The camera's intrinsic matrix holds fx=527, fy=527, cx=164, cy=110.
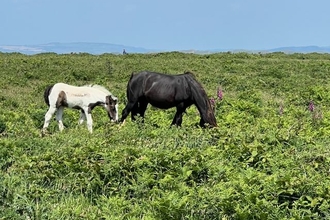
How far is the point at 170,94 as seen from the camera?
A: 1177cm

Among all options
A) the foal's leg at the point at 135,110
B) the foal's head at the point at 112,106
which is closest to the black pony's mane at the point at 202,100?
the foal's leg at the point at 135,110

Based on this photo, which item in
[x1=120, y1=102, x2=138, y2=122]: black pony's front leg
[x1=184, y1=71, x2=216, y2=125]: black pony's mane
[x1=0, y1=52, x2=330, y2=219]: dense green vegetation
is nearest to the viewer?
[x1=0, y1=52, x2=330, y2=219]: dense green vegetation

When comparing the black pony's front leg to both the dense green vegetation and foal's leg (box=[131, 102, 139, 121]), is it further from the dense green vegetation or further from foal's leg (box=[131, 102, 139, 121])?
the dense green vegetation

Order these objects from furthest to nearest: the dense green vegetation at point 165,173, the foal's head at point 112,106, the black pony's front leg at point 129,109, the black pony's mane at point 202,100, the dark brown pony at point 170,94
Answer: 1. the black pony's front leg at point 129,109
2. the foal's head at point 112,106
3. the dark brown pony at point 170,94
4. the black pony's mane at point 202,100
5. the dense green vegetation at point 165,173

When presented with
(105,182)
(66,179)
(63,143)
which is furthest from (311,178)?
(63,143)

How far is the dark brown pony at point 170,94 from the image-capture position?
11250 millimetres

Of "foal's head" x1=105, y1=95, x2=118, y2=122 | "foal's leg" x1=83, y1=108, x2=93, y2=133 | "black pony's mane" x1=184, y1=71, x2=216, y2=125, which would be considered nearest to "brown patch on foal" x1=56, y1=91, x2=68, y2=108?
"foal's leg" x1=83, y1=108, x2=93, y2=133

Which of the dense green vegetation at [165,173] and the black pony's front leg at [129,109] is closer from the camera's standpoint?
the dense green vegetation at [165,173]

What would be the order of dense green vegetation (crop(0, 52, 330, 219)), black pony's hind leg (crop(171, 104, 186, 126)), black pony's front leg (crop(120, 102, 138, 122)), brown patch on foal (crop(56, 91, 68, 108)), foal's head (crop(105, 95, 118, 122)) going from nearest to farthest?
dense green vegetation (crop(0, 52, 330, 219)) → black pony's hind leg (crop(171, 104, 186, 126)) → brown patch on foal (crop(56, 91, 68, 108)) → foal's head (crop(105, 95, 118, 122)) → black pony's front leg (crop(120, 102, 138, 122))

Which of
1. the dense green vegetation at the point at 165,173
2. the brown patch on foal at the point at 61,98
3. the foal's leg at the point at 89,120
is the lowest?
the foal's leg at the point at 89,120

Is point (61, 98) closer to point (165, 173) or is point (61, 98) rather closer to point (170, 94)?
point (170, 94)

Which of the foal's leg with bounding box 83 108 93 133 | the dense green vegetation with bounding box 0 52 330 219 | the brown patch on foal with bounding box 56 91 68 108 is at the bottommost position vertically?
the foal's leg with bounding box 83 108 93 133

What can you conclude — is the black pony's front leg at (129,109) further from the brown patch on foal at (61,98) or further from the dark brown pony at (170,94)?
the brown patch on foal at (61,98)

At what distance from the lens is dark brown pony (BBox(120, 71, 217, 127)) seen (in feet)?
36.9
